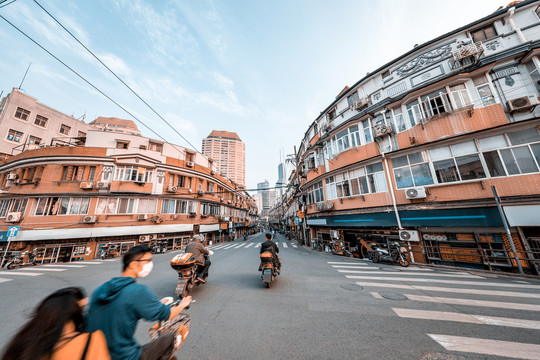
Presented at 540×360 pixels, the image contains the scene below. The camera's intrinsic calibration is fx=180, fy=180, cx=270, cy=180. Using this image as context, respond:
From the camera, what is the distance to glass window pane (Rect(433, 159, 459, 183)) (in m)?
9.76

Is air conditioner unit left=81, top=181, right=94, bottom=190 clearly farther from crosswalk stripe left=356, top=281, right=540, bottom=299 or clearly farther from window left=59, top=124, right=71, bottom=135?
crosswalk stripe left=356, top=281, right=540, bottom=299

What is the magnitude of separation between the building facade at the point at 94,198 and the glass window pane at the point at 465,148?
74.1 ft

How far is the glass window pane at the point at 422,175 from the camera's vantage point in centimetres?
1039

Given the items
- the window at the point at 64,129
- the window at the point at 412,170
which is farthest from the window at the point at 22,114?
the window at the point at 412,170

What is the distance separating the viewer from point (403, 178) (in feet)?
36.8

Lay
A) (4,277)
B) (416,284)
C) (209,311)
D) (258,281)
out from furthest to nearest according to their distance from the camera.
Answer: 1. (4,277)
2. (258,281)
3. (416,284)
4. (209,311)

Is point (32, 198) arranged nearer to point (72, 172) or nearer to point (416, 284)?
point (72, 172)

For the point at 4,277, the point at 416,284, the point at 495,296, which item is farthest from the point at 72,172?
the point at 495,296

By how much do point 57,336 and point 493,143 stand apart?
591 inches

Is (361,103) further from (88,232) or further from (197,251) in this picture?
(88,232)

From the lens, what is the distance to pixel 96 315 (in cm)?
183

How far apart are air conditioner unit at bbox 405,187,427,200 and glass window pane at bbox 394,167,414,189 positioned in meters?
0.66

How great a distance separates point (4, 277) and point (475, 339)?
60.2ft

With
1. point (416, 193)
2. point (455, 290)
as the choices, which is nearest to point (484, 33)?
point (416, 193)
